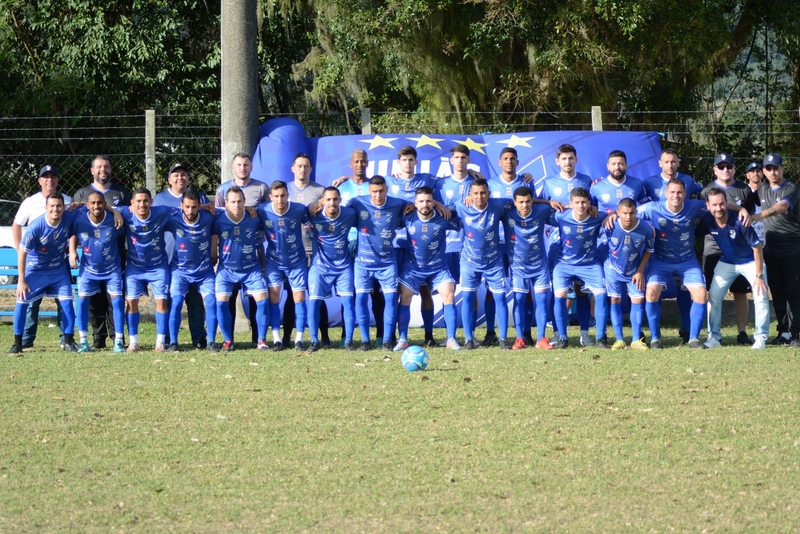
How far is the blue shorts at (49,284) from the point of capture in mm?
9844

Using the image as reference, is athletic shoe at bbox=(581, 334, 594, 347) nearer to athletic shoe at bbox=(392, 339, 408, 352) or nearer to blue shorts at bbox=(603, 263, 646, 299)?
blue shorts at bbox=(603, 263, 646, 299)

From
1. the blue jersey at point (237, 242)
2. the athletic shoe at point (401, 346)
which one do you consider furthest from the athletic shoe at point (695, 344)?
the blue jersey at point (237, 242)

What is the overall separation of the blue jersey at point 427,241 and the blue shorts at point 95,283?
2.84m

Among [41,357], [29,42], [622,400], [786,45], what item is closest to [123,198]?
[41,357]

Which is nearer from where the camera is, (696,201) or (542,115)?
(696,201)

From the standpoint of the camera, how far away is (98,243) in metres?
9.83

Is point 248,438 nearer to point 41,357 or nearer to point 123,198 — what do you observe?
point 41,357

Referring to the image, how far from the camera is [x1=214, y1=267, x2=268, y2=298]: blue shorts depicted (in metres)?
9.87

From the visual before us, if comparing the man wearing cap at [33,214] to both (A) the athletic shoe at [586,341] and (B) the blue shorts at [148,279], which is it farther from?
(A) the athletic shoe at [586,341]

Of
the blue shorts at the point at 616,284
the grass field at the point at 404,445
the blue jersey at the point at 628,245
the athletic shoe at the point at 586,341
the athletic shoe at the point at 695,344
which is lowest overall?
the grass field at the point at 404,445

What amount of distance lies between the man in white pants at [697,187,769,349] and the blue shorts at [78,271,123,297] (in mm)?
5721

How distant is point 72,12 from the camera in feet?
55.7

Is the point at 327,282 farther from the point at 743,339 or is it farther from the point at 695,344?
the point at 743,339

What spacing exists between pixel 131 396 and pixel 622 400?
138 inches
